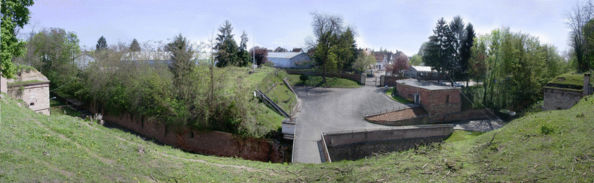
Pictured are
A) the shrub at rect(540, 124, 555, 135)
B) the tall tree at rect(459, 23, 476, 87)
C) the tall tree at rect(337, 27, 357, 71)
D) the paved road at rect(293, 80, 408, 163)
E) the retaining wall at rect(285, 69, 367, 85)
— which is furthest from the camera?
the tall tree at rect(459, 23, 476, 87)

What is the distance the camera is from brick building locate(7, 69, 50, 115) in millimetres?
18672

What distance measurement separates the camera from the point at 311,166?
10.7 metres

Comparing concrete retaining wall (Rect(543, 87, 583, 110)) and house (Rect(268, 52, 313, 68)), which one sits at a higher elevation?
house (Rect(268, 52, 313, 68))

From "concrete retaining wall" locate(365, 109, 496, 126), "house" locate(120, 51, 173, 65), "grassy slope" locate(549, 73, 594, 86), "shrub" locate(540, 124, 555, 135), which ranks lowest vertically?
"concrete retaining wall" locate(365, 109, 496, 126)

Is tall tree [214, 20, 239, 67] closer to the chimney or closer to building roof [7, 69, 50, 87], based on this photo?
building roof [7, 69, 50, 87]

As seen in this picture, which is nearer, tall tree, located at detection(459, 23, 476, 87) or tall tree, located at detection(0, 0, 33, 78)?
tall tree, located at detection(0, 0, 33, 78)

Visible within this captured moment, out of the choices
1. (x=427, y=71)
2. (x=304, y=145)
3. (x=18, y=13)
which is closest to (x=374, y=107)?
(x=304, y=145)

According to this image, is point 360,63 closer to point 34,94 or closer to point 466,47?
point 466,47

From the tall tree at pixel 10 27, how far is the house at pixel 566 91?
27.7m

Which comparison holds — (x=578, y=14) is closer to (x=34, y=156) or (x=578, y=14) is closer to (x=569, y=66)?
(x=569, y=66)

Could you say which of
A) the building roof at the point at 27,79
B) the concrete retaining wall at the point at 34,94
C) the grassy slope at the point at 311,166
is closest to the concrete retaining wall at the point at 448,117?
the grassy slope at the point at 311,166

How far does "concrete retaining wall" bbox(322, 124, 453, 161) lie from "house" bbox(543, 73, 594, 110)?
7.61 m

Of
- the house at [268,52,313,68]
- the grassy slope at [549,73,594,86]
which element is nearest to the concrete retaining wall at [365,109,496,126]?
the grassy slope at [549,73,594,86]

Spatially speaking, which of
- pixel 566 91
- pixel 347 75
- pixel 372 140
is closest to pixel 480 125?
pixel 566 91
